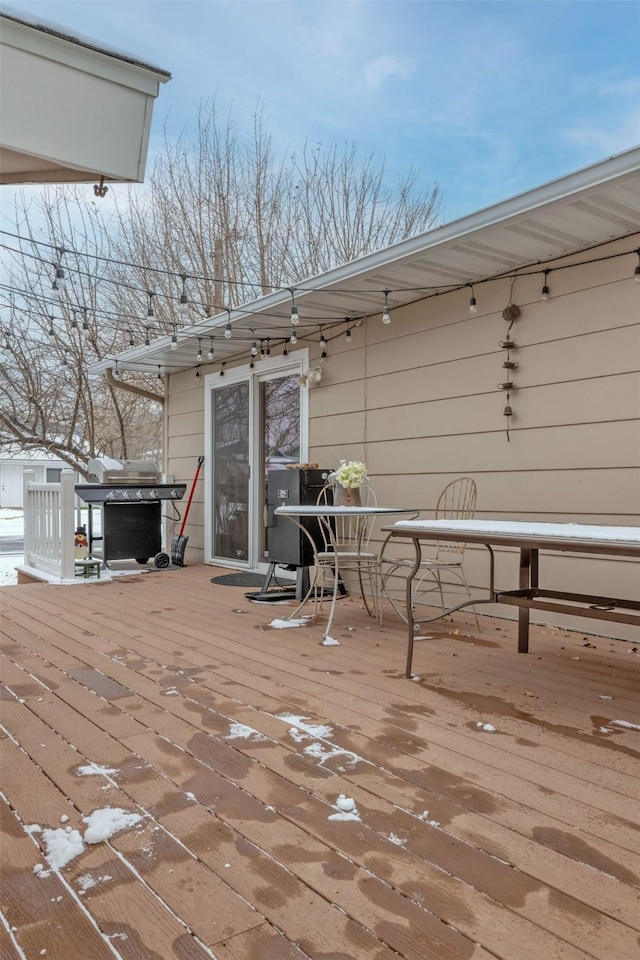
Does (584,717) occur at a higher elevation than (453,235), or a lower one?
lower

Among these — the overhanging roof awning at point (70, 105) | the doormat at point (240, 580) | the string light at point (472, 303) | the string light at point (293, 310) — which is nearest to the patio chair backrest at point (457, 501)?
the string light at point (472, 303)

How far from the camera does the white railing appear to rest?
223 inches

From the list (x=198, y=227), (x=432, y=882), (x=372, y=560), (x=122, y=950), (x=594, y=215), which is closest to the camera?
(x=122, y=950)

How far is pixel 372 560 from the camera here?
4031mm

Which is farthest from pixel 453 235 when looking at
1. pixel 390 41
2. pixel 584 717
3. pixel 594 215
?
pixel 390 41

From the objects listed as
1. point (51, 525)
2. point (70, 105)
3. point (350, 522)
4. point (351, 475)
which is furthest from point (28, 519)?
point (70, 105)

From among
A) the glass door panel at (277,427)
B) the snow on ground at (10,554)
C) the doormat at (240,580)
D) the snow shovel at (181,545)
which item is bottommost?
the snow on ground at (10,554)

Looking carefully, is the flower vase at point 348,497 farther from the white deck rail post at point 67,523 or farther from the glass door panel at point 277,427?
the white deck rail post at point 67,523

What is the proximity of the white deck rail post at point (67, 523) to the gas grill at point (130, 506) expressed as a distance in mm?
504

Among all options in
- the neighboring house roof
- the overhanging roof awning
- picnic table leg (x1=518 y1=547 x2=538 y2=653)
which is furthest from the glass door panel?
the overhanging roof awning

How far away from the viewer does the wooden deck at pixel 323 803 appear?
1.21 meters

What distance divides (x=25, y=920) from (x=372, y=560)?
295 centimetres

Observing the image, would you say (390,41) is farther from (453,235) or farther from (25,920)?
(25,920)

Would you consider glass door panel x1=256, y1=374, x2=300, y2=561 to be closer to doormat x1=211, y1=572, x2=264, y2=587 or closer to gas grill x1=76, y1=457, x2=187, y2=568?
doormat x1=211, y1=572, x2=264, y2=587
